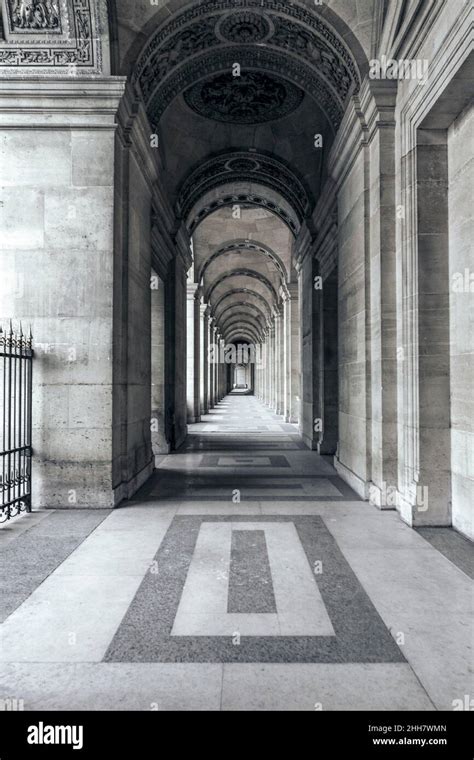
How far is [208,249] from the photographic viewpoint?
870 inches

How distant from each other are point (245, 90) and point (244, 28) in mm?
2556

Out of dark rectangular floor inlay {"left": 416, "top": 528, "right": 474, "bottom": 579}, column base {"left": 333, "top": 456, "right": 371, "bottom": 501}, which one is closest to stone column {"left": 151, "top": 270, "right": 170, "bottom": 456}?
column base {"left": 333, "top": 456, "right": 371, "bottom": 501}

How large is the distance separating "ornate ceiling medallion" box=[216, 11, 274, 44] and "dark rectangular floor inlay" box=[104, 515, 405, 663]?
831cm

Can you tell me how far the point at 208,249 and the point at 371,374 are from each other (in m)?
16.3

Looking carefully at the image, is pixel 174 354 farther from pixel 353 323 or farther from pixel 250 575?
pixel 250 575

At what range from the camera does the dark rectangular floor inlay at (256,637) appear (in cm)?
294

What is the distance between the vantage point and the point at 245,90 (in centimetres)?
1101

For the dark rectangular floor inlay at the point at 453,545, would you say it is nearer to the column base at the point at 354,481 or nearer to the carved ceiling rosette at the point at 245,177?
the column base at the point at 354,481

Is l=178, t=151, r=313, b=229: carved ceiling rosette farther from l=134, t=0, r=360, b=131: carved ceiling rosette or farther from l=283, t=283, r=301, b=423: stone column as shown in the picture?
l=283, t=283, r=301, b=423: stone column

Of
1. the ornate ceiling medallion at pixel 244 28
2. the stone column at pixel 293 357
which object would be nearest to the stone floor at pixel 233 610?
the ornate ceiling medallion at pixel 244 28

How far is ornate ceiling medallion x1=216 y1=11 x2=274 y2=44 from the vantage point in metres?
8.18

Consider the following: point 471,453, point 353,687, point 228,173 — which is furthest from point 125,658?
point 228,173

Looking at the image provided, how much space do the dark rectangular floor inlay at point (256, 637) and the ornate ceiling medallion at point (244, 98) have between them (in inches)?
384
